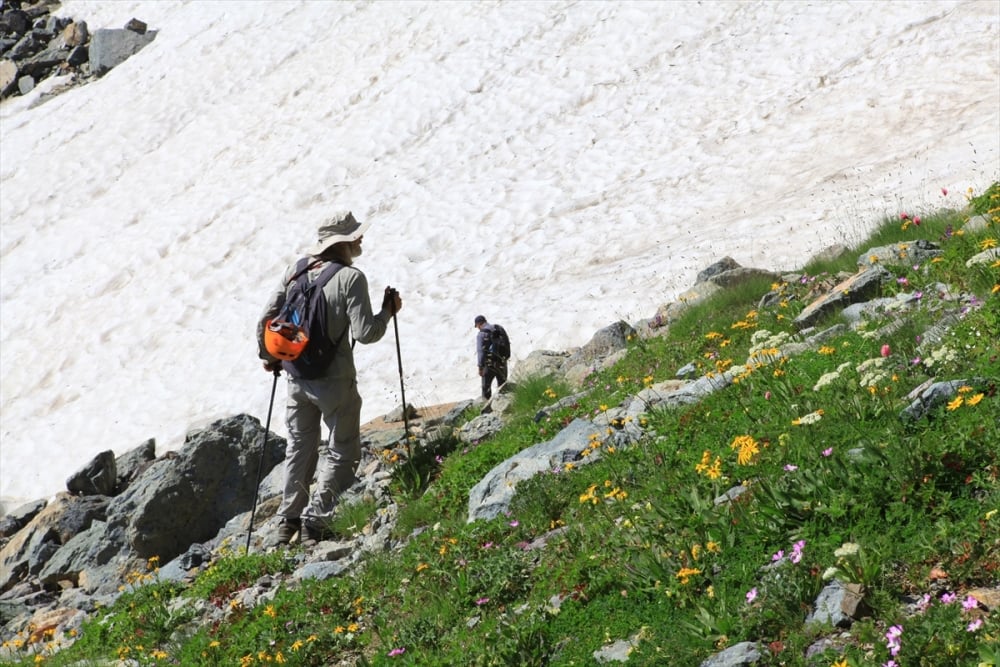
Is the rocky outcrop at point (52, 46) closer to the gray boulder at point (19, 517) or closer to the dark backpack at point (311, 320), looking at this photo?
the gray boulder at point (19, 517)

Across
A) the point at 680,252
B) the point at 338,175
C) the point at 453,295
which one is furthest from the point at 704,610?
the point at 338,175

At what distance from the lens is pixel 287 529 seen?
27.4 feet

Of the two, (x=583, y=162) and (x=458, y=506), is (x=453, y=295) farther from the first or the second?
(x=458, y=506)

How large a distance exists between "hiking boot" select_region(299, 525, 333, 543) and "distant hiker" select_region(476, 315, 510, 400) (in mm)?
5331

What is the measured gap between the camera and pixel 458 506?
7211 mm

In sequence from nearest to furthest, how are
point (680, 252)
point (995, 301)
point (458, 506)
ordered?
point (995, 301), point (458, 506), point (680, 252)

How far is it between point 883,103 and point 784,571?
1528cm

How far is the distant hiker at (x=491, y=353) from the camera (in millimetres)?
13516

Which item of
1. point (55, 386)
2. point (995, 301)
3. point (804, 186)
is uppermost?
point (995, 301)

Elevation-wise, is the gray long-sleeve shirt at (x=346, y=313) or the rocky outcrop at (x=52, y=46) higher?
the rocky outcrop at (x=52, y=46)

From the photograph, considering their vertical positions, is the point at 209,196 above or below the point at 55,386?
above

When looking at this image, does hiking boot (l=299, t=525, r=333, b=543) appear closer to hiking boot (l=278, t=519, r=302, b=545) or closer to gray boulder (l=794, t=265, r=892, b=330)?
hiking boot (l=278, t=519, r=302, b=545)

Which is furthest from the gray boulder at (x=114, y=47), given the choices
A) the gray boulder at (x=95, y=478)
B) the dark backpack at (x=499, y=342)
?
the dark backpack at (x=499, y=342)

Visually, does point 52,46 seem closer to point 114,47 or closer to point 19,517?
point 114,47
